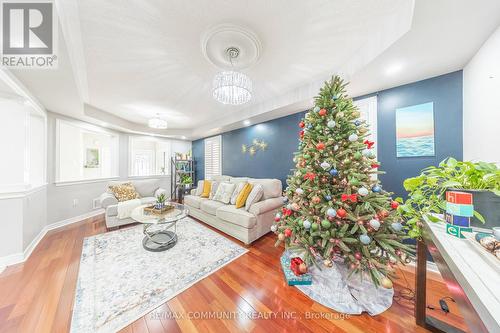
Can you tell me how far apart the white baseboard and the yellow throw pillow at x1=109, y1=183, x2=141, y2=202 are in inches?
39.1

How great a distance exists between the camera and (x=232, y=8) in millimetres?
1245

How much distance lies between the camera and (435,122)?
5.87ft

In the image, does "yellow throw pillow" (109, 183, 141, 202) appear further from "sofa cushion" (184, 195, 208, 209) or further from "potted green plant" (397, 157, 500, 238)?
"potted green plant" (397, 157, 500, 238)

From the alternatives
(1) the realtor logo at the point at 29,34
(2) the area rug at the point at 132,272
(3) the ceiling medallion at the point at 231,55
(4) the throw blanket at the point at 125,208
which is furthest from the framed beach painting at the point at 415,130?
(4) the throw blanket at the point at 125,208

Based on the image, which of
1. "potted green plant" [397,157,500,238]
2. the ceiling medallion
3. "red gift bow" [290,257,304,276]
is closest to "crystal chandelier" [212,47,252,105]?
the ceiling medallion

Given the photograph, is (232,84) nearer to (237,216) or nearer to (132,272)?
(237,216)

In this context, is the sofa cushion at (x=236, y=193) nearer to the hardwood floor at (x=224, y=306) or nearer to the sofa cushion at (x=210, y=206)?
the sofa cushion at (x=210, y=206)

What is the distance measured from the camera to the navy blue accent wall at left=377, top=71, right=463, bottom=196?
169 centimetres

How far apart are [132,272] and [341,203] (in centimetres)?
236

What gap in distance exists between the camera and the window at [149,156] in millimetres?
4848

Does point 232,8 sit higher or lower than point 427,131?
higher

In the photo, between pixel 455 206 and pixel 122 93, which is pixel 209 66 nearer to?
pixel 122 93

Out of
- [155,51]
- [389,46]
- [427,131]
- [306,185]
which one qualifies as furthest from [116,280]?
[427,131]

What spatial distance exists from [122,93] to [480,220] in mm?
4154
